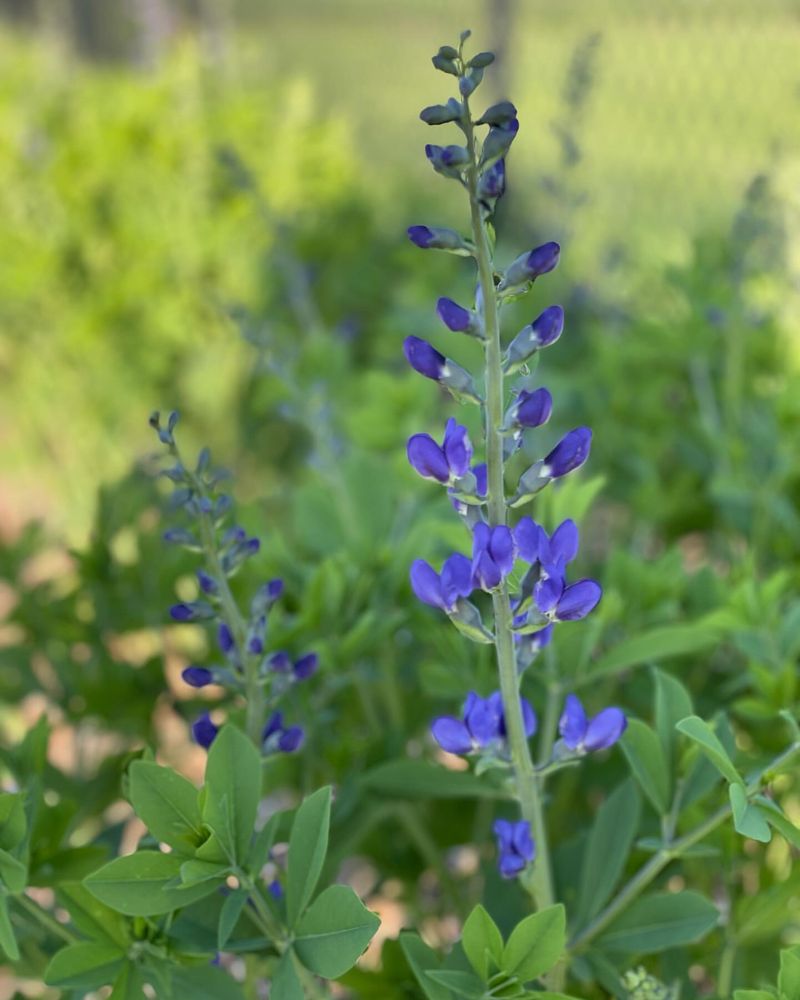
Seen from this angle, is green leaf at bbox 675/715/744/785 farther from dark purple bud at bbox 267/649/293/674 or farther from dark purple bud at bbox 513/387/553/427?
dark purple bud at bbox 267/649/293/674

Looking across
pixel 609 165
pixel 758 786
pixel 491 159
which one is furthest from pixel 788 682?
pixel 609 165

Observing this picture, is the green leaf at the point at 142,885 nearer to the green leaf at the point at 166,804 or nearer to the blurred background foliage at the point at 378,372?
the green leaf at the point at 166,804

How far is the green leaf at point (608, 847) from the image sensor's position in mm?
771

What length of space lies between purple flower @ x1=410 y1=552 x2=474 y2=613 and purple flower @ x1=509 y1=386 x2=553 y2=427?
0.28 ft

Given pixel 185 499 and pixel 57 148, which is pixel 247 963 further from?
pixel 57 148

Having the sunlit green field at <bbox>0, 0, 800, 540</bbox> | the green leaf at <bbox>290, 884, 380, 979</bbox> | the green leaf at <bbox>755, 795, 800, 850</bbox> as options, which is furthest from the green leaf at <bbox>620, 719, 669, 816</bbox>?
the sunlit green field at <bbox>0, 0, 800, 540</bbox>

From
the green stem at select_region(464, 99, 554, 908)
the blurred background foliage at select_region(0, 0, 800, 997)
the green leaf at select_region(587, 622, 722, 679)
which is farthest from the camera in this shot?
the blurred background foliage at select_region(0, 0, 800, 997)

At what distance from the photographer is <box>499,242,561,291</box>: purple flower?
0.59 metres

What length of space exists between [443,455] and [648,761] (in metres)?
0.27

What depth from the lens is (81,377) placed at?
152 inches

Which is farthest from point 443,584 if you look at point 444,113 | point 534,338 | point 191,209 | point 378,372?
point 191,209

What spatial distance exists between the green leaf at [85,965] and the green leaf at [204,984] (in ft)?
0.12

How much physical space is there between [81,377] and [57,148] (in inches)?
28.9

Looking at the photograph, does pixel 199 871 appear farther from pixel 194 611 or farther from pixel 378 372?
pixel 378 372
